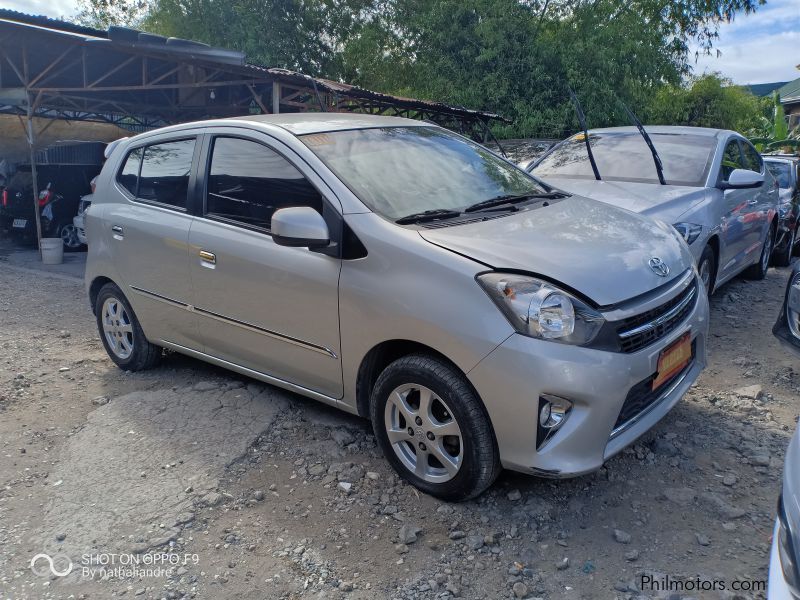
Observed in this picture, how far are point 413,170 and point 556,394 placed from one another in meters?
1.62

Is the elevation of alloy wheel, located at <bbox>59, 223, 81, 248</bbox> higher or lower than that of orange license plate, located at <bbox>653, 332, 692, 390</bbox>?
lower

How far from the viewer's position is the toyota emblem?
3.26 metres

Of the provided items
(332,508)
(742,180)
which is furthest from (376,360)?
(742,180)

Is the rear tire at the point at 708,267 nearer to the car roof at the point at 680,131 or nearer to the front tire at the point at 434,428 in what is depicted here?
the car roof at the point at 680,131

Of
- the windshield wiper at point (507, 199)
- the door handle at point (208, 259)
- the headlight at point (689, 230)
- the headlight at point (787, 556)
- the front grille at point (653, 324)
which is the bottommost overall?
the headlight at point (787, 556)

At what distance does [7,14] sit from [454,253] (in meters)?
9.70

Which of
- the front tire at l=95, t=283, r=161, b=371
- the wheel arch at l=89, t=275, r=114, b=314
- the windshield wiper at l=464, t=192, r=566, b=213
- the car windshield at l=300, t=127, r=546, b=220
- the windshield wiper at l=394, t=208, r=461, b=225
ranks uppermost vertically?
the car windshield at l=300, t=127, r=546, b=220

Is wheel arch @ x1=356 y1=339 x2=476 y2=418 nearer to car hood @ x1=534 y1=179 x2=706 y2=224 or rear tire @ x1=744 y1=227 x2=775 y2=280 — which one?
car hood @ x1=534 y1=179 x2=706 y2=224

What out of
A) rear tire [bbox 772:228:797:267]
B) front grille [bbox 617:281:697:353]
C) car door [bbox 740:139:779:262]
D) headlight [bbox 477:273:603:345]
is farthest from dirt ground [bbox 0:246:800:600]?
rear tire [bbox 772:228:797:267]

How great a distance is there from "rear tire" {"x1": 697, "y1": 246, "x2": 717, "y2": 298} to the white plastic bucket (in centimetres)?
922

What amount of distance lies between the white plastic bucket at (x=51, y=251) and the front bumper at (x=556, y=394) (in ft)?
31.2

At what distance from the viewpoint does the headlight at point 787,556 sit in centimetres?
173

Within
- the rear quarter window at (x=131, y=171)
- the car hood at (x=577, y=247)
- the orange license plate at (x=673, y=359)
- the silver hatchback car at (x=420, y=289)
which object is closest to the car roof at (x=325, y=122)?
the silver hatchback car at (x=420, y=289)

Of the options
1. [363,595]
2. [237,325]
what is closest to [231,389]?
[237,325]
